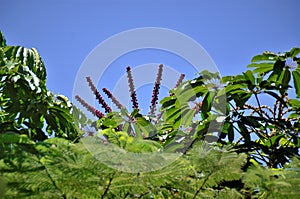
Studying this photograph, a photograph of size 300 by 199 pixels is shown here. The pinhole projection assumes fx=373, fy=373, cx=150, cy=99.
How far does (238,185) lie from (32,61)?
63.7 inches

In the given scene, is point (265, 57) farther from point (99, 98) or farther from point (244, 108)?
point (99, 98)

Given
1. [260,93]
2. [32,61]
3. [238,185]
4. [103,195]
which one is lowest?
[103,195]

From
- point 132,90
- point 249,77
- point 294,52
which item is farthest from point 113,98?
point 294,52

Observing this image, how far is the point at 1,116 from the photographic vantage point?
2.20 metres

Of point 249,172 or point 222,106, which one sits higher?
point 222,106

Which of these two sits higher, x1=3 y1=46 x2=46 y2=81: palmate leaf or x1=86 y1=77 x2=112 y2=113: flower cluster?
x1=86 y1=77 x2=112 y2=113: flower cluster

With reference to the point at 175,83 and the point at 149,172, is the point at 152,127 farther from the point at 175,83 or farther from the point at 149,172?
the point at 149,172

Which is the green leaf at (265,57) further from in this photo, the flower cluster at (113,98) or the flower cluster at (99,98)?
the flower cluster at (99,98)

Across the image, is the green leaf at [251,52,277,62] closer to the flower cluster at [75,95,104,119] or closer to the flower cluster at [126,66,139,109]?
the flower cluster at [126,66,139,109]

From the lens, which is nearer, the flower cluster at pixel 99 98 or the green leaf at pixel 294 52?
the green leaf at pixel 294 52

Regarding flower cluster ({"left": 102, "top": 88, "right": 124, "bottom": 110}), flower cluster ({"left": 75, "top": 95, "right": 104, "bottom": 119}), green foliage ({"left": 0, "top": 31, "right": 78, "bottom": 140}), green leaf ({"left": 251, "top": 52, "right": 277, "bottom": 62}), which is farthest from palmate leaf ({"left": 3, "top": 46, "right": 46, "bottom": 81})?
green leaf ({"left": 251, "top": 52, "right": 277, "bottom": 62})

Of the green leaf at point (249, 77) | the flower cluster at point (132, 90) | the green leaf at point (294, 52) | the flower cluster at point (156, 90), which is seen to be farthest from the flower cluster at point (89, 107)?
the green leaf at point (294, 52)

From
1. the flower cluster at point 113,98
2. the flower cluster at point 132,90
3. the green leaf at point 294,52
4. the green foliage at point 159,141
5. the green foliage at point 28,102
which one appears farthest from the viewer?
the flower cluster at point 132,90

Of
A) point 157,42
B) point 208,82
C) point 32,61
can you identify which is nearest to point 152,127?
point 208,82
